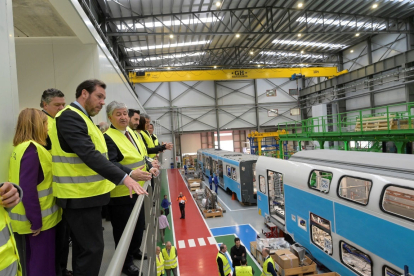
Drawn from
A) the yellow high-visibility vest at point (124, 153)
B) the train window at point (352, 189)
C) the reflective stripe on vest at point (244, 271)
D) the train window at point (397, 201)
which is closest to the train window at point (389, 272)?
the train window at point (397, 201)

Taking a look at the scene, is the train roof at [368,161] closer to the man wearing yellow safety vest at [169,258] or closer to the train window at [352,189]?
the train window at [352,189]

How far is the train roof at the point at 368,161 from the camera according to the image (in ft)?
18.0

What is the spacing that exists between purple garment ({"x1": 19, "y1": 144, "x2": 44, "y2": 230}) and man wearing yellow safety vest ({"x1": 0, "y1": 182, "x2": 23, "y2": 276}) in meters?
0.40

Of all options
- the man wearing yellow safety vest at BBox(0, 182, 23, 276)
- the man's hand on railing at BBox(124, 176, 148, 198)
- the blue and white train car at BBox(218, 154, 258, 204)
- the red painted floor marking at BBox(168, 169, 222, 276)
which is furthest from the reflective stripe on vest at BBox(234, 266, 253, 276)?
the blue and white train car at BBox(218, 154, 258, 204)

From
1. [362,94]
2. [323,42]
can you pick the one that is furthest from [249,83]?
[362,94]

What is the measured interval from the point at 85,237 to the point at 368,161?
21.6 ft

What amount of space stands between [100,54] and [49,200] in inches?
153

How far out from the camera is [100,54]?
5.35 m

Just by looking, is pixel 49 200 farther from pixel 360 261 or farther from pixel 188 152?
pixel 188 152

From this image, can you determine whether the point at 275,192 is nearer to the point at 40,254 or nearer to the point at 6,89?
the point at 40,254

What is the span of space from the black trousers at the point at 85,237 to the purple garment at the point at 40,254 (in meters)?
0.20

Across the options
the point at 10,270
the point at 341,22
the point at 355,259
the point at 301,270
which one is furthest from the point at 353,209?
the point at 341,22

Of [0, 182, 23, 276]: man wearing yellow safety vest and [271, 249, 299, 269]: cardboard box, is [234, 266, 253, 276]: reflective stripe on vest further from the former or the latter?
[0, 182, 23, 276]: man wearing yellow safety vest

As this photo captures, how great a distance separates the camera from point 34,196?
83.4 inches
